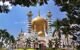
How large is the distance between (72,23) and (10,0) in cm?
368

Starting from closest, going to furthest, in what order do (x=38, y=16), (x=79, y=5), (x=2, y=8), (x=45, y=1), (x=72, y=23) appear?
(x=45, y=1) → (x=2, y=8) → (x=79, y=5) → (x=72, y=23) → (x=38, y=16)

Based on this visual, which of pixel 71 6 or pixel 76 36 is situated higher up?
pixel 71 6

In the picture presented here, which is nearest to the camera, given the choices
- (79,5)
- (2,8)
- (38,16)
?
(2,8)

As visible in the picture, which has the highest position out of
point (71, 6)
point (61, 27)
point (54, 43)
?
point (71, 6)

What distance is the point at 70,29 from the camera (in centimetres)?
967

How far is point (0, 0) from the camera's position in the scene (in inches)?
238

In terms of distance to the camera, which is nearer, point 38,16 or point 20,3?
point 20,3

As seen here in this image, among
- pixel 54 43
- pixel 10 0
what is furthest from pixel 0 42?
pixel 10 0

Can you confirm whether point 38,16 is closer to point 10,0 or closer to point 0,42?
point 0,42

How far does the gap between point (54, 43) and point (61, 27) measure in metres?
0.80

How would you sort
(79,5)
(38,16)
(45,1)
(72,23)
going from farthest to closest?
(38,16) → (72,23) → (79,5) → (45,1)

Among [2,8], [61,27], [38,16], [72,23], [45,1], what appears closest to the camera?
[45,1]

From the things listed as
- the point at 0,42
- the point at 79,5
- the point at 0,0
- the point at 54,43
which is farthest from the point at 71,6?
the point at 0,0

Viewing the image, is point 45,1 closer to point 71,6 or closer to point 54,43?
point 71,6
